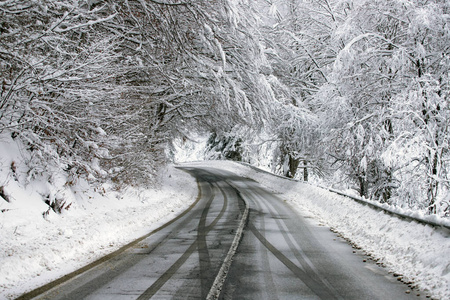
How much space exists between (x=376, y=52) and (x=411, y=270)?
10098 mm

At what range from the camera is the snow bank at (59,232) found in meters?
4.85

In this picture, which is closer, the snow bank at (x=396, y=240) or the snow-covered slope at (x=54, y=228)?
the snow bank at (x=396, y=240)

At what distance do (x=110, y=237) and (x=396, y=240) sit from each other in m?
5.95

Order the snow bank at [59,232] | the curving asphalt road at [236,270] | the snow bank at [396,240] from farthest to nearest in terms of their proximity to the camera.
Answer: the snow bank at [59,232] → the snow bank at [396,240] → the curving asphalt road at [236,270]

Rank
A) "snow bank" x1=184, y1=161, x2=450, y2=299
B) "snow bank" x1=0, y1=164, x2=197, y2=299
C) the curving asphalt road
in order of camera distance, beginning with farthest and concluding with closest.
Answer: "snow bank" x1=0, y1=164, x2=197, y2=299, "snow bank" x1=184, y1=161, x2=450, y2=299, the curving asphalt road

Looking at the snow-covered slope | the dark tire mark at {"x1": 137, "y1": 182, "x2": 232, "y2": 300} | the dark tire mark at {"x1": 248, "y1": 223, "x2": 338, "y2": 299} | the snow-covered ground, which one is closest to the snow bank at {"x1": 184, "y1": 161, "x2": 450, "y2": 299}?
the snow-covered ground

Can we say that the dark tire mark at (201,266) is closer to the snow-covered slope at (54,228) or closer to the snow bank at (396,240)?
the snow-covered slope at (54,228)

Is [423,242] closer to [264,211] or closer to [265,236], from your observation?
[265,236]

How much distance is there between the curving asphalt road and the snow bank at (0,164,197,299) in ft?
1.51

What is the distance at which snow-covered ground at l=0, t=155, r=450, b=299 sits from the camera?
15.6 feet

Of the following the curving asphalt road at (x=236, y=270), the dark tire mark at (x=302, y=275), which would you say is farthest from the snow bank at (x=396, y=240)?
the dark tire mark at (x=302, y=275)

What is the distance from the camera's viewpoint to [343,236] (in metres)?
8.16

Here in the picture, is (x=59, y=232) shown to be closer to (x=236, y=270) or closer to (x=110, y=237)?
(x=110, y=237)

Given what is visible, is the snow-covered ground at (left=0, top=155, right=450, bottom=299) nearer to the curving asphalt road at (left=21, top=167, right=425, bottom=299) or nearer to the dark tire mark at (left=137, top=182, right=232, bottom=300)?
the curving asphalt road at (left=21, top=167, right=425, bottom=299)
